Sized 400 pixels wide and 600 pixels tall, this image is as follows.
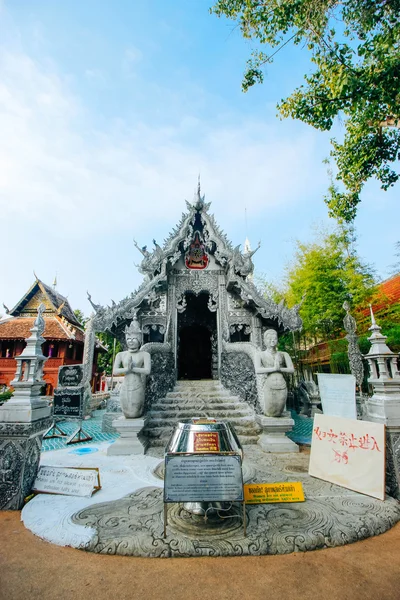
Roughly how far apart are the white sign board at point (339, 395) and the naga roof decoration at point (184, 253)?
2.80 meters

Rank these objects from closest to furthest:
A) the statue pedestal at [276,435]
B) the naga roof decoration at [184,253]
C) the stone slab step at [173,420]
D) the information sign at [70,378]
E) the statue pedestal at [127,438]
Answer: the statue pedestal at [127,438] → the statue pedestal at [276,435] → the stone slab step at [173,420] → the naga roof decoration at [184,253] → the information sign at [70,378]

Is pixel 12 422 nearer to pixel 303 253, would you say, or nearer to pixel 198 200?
pixel 198 200

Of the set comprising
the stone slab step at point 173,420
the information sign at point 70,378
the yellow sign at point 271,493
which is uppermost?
the information sign at point 70,378

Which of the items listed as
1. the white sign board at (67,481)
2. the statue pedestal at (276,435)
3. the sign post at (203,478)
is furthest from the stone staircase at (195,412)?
the sign post at (203,478)

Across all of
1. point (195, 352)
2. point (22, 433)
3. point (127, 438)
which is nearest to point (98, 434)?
point (127, 438)

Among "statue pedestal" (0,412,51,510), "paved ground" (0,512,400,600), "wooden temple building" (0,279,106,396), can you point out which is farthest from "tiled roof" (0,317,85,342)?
"paved ground" (0,512,400,600)

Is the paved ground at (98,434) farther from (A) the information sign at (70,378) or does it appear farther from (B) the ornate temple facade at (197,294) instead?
(B) the ornate temple facade at (197,294)

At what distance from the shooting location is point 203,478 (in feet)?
7.76

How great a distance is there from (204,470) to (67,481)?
198cm

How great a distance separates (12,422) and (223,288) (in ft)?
21.3

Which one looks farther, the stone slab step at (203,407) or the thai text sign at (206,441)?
the stone slab step at (203,407)

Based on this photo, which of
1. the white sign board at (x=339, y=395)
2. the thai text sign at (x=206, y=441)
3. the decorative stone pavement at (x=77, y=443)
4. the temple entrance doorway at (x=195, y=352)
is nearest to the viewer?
the thai text sign at (x=206, y=441)

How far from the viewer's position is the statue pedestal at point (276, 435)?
200 inches

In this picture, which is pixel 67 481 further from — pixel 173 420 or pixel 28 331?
pixel 28 331
